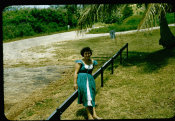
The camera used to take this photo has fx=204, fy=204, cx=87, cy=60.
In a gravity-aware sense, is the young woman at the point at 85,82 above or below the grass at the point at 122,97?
above

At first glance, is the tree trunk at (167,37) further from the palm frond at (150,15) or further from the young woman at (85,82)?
the young woman at (85,82)

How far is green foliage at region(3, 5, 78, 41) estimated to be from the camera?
2751cm

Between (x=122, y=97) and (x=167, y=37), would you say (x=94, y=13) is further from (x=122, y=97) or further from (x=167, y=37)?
(x=122, y=97)

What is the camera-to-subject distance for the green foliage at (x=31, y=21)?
27.5 metres

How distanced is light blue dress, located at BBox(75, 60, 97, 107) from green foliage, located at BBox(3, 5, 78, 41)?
75.7 ft

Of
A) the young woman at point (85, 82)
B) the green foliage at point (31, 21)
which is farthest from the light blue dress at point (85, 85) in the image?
the green foliage at point (31, 21)

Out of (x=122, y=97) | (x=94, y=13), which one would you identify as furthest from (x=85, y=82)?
(x=94, y=13)

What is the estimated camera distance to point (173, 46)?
11.0 meters

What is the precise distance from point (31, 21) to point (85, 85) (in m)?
29.3

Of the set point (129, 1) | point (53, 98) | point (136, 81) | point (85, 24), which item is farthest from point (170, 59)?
point (129, 1)

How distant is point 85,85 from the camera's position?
3.76m

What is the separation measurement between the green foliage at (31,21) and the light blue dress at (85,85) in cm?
2306

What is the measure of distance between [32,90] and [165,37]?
300 inches

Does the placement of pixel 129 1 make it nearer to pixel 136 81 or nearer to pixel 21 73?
pixel 136 81
